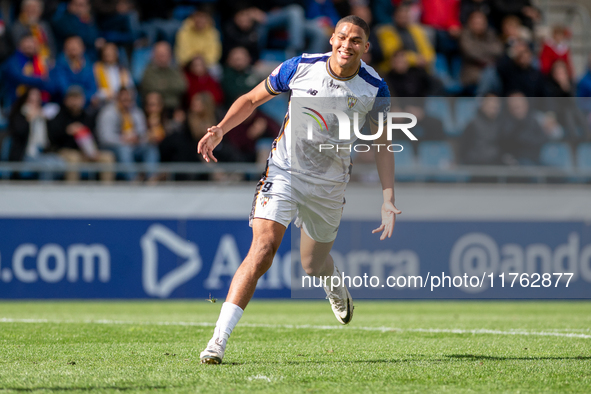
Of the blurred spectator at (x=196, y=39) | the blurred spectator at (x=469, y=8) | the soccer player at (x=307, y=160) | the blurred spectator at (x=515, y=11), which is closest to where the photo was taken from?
the soccer player at (x=307, y=160)

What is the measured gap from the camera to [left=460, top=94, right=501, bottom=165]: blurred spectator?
13.3m

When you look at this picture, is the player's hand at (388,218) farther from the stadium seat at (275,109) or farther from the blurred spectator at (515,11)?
the blurred spectator at (515,11)

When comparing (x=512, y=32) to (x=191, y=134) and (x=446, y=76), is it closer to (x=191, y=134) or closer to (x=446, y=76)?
(x=446, y=76)

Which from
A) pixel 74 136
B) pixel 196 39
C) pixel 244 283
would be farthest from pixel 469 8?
pixel 244 283

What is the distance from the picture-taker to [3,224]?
11672 millimetres

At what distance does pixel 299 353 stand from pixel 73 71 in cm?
902

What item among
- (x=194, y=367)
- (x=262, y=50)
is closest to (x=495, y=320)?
(x=194, y=367)

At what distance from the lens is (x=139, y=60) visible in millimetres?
14547

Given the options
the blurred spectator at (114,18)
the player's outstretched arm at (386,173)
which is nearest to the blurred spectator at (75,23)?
the blurred spectator at (114,18)

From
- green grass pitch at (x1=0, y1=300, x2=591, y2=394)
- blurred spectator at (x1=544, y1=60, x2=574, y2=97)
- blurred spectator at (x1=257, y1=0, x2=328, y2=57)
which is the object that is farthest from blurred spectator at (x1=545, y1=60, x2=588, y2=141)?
green grass pitch at (x1=0, y1=300, x2=591, y2=394)

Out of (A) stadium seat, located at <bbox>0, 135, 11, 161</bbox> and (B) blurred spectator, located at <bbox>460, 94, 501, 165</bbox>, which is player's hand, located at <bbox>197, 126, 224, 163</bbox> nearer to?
(A) stadium seat, located at <bbox>0, 135, 11, 161</bbox>

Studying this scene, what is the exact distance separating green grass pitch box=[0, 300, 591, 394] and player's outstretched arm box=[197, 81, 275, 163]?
146 centimetres

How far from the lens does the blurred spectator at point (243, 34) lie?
14.8 metres

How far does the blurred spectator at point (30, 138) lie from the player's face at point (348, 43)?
7503 millimetres
